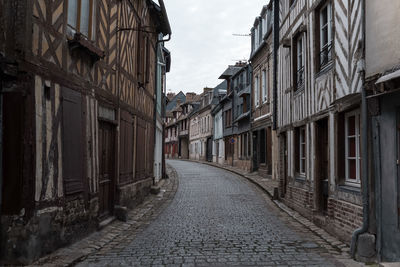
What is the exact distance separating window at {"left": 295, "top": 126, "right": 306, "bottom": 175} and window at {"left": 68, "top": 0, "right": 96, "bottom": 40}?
526 cm

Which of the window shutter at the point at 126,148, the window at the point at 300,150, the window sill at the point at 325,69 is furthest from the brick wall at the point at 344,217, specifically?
the window shutter at the point at 126,148

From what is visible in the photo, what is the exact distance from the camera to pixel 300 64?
9992 mm

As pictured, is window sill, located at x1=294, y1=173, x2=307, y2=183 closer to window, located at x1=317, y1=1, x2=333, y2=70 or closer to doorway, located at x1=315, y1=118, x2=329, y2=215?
doorway, located at x1=315, y1=118, x2=329, y2=215

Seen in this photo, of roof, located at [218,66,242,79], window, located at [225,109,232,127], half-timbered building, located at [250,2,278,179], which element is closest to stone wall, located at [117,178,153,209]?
half-timbered building, located at [250,2,278,179]

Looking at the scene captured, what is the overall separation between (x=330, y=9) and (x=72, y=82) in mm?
4996

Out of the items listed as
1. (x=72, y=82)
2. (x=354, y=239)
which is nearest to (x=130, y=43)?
(x=72, y=82)

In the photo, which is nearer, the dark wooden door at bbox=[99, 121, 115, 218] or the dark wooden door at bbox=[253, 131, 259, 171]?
the dark wooden door at bbox=[99, 121, 115, 218]

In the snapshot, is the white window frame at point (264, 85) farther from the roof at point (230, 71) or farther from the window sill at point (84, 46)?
the window sill at point (84, 46)

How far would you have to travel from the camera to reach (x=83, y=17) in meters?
6.71

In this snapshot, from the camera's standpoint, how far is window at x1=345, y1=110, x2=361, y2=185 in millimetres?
6320

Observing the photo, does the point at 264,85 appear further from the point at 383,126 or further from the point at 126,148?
the point at 383,126

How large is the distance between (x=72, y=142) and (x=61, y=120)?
1.64 feet

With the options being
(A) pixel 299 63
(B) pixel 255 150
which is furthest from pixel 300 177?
(B) pixel 255 150

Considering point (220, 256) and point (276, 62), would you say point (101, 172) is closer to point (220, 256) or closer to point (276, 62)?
point (220, 256)
